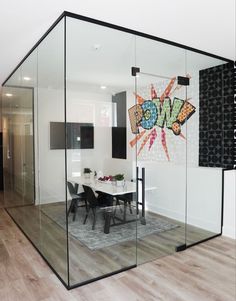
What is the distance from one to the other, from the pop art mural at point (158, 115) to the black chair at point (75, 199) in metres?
0.89

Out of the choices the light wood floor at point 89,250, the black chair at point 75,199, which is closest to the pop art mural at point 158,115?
the black chair at point 75,199

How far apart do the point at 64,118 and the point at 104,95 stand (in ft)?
1.93

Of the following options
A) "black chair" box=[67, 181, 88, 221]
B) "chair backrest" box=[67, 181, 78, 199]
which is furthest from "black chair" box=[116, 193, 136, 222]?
"chair backrest" box=[67, 181, 78, 199]

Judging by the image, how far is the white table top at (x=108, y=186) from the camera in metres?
2.91

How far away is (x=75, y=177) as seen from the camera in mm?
2781

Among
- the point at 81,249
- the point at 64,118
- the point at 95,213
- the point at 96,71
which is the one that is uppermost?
the point at 96,71

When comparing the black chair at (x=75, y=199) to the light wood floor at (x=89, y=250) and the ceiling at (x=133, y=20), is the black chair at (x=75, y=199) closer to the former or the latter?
the light wood floor at (x=89, y=250)

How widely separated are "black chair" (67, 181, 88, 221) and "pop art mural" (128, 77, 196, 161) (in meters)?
0.89

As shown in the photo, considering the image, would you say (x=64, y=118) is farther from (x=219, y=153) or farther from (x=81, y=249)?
(x=219, y=153)

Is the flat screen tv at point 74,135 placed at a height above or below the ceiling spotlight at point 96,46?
below

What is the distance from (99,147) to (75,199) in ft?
2.09

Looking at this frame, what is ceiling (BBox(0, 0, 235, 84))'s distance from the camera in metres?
2.38

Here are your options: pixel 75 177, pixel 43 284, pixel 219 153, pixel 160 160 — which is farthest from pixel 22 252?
pixel 219 153

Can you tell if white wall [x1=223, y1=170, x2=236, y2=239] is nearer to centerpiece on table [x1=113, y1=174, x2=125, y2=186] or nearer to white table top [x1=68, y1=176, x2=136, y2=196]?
white table top [x1=68, y1=176, x2=136, y2=196]
